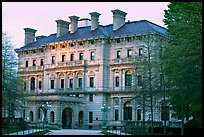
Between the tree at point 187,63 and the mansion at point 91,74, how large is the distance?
27730 millimetres

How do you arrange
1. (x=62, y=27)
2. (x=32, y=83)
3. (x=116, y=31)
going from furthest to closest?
(x=32, y=83)
(x=62, y=27)
(x=116, y=31)

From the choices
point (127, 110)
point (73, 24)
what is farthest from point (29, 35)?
point (127, 110)

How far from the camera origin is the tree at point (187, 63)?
113 ft

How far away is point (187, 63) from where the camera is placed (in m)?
35.1

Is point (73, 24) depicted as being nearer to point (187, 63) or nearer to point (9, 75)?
point (9, 75)

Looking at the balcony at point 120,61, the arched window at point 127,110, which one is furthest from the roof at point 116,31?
the arched window at point 127,110

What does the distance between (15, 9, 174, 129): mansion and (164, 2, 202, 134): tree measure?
2773 centimetres

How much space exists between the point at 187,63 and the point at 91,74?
39.5 metres

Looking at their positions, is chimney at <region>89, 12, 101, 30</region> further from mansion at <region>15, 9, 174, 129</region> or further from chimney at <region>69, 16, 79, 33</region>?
chimney at <region>69, 16, 79, 33</region>

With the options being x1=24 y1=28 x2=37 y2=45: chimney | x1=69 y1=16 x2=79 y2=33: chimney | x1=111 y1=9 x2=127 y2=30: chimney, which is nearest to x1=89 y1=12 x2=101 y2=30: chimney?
x1=111 y1=9 x2=127 y2=30: chimney

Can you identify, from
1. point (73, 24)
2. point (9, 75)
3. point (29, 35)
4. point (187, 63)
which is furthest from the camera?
point (29, 35)

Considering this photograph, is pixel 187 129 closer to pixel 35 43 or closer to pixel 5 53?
pixel 5 53

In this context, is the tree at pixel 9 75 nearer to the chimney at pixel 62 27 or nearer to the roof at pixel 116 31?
the roof at pixel 116 31

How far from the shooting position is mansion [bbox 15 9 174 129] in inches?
2751
